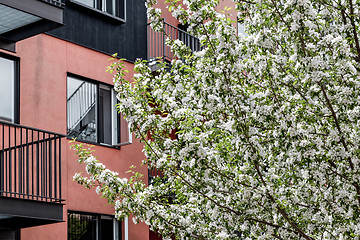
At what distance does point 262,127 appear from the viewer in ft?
32.7

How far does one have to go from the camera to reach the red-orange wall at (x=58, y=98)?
46.6 feet

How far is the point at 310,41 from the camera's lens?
364 inches

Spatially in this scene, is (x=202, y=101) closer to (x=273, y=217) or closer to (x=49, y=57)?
(x=273, y=217)

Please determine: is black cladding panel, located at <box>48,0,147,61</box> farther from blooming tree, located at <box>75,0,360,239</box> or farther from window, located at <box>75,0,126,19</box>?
blooming tree, located at <box>75,0,360,239</box>

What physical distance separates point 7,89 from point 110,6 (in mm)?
4589

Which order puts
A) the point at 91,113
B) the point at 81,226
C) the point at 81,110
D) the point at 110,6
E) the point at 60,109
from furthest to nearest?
the point at 110,6
the point at 91,113
the point at 81,110
the point at 81,226
the point at 60,109

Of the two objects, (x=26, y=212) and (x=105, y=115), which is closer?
(x=26, y=212)

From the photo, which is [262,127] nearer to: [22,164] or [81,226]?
[22,164]

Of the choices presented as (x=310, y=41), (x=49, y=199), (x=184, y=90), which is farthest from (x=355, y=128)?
(x=49, y=199)

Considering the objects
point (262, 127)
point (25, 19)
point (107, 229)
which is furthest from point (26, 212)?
point (262, 127)

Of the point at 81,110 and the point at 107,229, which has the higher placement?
the point at 81,110

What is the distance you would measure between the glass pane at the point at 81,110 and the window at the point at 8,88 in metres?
1.64

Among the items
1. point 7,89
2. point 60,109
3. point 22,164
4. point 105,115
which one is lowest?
point 22,164

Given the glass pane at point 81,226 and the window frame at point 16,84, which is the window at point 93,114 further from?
the glass pane at point 81,226
